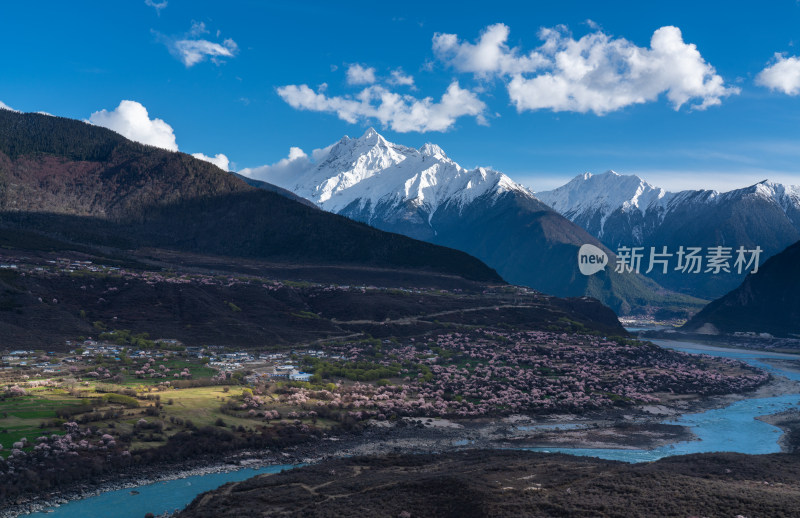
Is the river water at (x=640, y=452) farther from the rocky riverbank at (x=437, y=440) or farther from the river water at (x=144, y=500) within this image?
the rocky riverbank at (x=437, y=440)

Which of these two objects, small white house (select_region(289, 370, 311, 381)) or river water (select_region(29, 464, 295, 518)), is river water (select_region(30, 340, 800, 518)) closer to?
river water (select_region(29, 464, 295, 518))

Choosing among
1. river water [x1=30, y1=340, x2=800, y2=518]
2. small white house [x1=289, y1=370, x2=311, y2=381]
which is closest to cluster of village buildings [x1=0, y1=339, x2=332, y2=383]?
small white house [x1=289, y1=370, x2=311, y2=381]

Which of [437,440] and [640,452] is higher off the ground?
[640,452]

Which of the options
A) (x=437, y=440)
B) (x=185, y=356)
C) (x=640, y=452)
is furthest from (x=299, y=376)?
(x=640, y=452)

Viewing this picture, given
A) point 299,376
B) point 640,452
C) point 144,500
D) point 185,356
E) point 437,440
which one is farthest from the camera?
point 185,356

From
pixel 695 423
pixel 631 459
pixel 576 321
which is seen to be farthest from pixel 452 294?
pixel 631 459

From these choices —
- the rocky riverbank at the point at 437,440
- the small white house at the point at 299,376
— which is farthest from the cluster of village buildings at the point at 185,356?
the rocky riverbank at the point at 437,440

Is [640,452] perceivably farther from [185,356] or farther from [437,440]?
[185,356]

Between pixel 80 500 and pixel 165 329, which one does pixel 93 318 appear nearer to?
pixel 165 329
